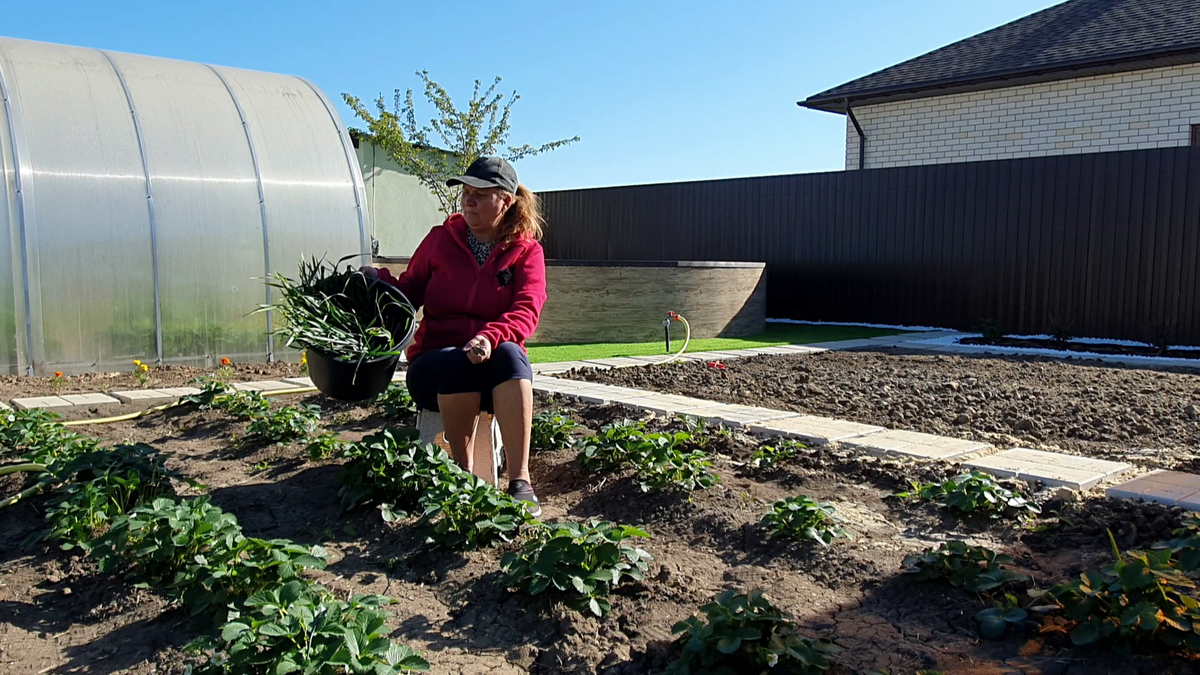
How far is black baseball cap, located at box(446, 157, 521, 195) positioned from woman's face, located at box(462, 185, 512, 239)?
0.03 meters

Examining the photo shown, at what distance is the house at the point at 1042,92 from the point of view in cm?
1287

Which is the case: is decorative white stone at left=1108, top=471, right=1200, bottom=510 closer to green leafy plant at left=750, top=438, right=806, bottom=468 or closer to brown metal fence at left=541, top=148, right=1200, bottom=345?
green leafy plant at left=750, top=438, right=806, bottom=468

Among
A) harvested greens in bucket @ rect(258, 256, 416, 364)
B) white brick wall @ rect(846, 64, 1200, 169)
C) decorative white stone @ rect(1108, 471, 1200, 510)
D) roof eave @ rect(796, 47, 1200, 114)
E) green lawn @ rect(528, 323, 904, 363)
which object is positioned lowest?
decorative white stone @ rect(1108, 471, 1200, 510)

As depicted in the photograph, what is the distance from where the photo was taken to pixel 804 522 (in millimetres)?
2926

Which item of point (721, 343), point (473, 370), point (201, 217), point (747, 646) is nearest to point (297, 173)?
point (201, 217)

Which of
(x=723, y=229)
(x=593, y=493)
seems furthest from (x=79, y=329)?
(x=723, y=229)

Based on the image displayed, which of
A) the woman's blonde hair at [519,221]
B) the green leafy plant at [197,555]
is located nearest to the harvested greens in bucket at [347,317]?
the woman's blonde hair at [519,221]

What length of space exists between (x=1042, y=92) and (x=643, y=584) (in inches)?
555

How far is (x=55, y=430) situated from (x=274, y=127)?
16.0 ft

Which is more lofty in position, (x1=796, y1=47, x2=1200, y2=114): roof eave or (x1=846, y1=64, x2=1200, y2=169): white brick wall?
(x1=796, y1=47, x2=1200, y2=114): roof eave

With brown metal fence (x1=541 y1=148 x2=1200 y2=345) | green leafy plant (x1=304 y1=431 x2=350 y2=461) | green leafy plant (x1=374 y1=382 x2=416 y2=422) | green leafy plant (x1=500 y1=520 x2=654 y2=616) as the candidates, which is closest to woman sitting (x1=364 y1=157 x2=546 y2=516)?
green leafy plant (x1=304 y1=431 x2=350 y2=461)

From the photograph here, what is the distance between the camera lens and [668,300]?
10.0m

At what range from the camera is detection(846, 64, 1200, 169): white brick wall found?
42.4ft

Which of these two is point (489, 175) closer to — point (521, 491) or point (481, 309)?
point (481, 309)
